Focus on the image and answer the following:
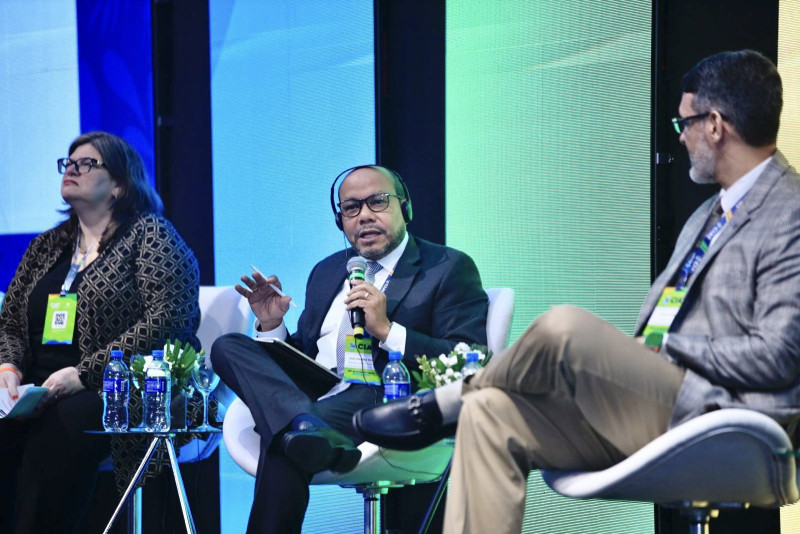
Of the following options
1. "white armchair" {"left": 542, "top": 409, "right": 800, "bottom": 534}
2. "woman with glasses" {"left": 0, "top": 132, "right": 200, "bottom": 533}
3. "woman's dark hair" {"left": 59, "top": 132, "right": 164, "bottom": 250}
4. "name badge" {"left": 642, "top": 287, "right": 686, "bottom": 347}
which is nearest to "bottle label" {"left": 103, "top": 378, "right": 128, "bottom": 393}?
"woman with glasses" {"left": 0, "top": 132, "right": 200, "bottom": 533}

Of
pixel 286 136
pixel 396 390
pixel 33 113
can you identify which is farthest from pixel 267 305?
pixel 33 113

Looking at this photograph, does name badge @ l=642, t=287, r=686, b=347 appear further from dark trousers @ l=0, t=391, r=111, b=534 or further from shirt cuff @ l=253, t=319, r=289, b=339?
dark trousers @ l=0, t=391, r=111, b=534

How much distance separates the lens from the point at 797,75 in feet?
12.6

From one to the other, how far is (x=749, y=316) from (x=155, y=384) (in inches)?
79.6

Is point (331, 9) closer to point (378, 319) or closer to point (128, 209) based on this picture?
point (128, 209)

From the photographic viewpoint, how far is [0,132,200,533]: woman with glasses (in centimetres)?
382

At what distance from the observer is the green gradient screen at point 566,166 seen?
4.19 m

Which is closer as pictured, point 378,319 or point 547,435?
point 547,435

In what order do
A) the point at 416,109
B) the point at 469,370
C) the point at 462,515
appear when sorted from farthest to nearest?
the point at 416,109 < the point at 469,370 < the point at 462,515

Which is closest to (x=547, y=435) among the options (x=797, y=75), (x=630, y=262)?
(x=630, y=262)

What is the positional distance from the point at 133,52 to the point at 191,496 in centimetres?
233

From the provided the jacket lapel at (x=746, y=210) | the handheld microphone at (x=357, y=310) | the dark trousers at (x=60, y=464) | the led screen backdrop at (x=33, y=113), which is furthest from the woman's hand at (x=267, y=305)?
the led screen backdrop at (x=33, y=113)

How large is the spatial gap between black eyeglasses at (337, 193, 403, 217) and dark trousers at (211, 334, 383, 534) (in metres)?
0.72

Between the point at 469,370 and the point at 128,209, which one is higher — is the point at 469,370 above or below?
below
